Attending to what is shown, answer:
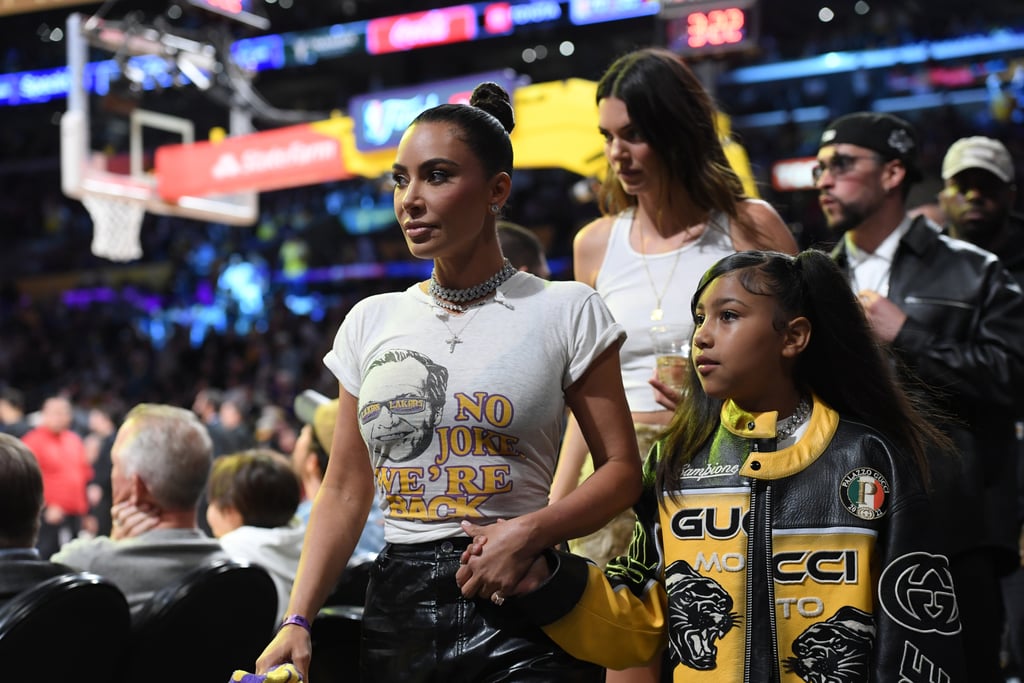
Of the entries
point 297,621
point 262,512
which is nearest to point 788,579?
point 297,621

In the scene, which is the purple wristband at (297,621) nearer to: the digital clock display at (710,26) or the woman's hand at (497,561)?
the woman's hand at (497,561)

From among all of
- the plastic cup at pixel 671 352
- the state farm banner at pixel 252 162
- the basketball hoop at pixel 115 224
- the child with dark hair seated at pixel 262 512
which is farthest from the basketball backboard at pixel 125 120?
the plastic cup at pixel 671 352

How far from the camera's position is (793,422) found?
82.4 inches

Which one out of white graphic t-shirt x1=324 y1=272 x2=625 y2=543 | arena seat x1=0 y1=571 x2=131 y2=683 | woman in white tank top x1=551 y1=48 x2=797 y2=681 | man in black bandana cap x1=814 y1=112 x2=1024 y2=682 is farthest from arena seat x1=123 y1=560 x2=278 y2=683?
man in black bandana cap x1=814 y1=112 x2=1024 y2=682

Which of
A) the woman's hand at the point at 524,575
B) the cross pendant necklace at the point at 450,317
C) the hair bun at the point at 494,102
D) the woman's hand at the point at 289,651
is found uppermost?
the hair bun at the point at 494,102

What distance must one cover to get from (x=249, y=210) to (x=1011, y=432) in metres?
9.21

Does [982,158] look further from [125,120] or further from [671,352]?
[125,120]

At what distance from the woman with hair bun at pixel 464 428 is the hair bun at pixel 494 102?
12cm

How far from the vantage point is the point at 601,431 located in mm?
1948

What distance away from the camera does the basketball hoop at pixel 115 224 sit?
Answer: 10.4 metres

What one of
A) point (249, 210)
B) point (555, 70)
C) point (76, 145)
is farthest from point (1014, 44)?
point (76, 145)

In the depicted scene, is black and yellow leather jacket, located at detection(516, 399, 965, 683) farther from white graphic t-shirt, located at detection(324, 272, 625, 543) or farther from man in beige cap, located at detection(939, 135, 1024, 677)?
man in beige cap, located at detection(939, 135, 1024, 677)

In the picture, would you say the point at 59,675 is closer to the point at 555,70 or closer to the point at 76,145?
the point at 76,145

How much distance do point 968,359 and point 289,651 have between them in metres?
1.76
